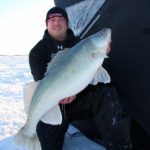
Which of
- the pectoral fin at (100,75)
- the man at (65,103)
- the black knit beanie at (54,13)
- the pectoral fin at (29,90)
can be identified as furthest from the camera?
the black knit beanie at (54,13)

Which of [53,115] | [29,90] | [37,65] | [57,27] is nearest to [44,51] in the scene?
[37,65]

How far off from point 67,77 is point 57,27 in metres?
1.16

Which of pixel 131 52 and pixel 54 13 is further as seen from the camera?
pixel 54 13

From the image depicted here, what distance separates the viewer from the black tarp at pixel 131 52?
4.14 m

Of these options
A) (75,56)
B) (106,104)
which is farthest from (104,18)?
(75,56)

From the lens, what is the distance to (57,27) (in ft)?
14.2

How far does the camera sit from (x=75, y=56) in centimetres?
331

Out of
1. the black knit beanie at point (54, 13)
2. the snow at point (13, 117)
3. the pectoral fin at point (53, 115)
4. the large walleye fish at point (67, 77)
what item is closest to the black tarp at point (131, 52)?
the black knit beanie at point (54, 13)

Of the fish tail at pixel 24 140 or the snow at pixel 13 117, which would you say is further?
the snow at pixel 13 117

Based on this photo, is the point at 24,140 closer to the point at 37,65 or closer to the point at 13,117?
the point at 37,65

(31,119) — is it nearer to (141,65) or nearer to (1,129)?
(141,65)

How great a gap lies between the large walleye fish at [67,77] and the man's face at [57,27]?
2.96ft

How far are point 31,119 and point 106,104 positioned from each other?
880 millimetres

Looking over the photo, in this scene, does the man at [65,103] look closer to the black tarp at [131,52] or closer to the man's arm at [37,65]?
the man's arm at [37,65]
